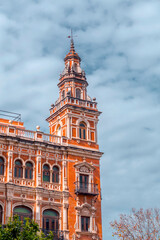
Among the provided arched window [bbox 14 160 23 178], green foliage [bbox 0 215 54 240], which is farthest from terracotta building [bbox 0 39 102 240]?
green foliage [bbox 0 215 54 240]

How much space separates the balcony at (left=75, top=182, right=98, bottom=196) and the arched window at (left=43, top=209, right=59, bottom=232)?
311cm

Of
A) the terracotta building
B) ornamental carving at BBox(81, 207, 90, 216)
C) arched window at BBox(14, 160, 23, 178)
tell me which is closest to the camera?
the terracotta building

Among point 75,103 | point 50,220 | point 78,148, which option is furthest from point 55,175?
point 75,103

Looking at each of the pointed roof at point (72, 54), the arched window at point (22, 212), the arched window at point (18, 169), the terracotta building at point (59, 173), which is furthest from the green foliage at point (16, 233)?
the pointed roof at point (72, 54)

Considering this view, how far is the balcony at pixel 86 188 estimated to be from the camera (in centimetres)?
4403

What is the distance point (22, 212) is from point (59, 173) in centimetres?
557

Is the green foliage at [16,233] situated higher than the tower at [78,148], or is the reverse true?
the tower at [78,148]

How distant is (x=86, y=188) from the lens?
45062mm

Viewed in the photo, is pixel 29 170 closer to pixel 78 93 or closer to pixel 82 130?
pixel 82 130

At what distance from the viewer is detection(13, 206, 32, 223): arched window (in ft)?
134

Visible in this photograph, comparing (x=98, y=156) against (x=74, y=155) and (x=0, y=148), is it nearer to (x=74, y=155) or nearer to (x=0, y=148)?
(x=74, y=155)

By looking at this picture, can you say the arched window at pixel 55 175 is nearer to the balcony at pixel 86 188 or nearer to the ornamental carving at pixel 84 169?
the balcony at pixel 86 188

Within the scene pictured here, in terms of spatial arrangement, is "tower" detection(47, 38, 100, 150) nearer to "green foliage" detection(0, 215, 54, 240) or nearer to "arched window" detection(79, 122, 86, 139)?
"arched window" detection(79, 122, 86, 139)

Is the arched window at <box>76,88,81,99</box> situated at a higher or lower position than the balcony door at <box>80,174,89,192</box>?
higher
